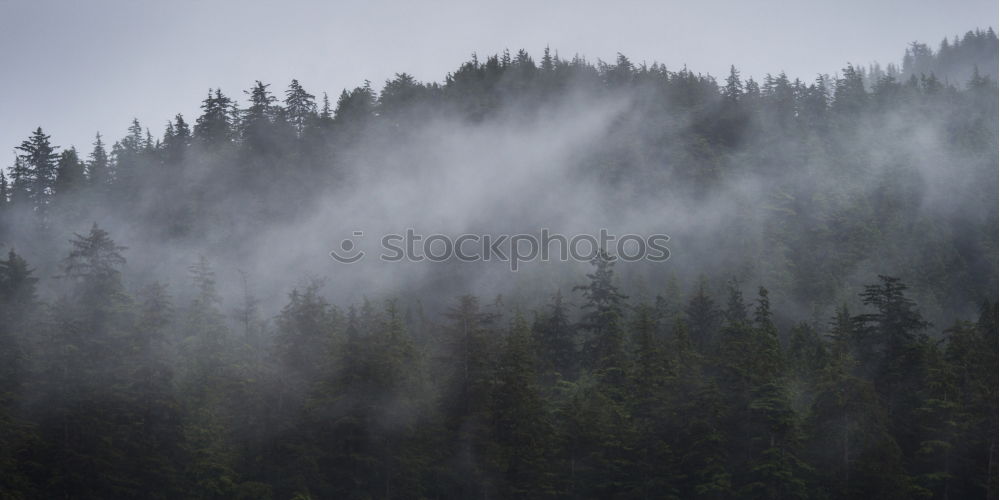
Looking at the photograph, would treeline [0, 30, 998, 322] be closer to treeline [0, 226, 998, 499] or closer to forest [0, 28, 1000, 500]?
forest [0, 28, 1000, 500]

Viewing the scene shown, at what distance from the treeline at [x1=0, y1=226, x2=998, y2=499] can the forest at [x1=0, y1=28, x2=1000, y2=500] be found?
179 mm

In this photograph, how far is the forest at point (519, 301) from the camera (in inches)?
1671

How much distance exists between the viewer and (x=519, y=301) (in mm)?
88438

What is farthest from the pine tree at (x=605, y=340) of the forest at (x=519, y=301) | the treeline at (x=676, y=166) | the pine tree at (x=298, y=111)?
the pine tree at (x=298, y=111)

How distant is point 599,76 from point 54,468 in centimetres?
12058

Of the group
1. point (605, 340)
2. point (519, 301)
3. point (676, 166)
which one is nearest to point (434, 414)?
point (605, 340)

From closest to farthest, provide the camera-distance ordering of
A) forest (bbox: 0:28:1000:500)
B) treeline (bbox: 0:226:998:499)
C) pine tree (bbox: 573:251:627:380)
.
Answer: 1. treeline (bbox: 0:226:998:499)
2. forest (bbox: 0:28:1000:500)
3. pine tree (bbox: 573:251:627:380)

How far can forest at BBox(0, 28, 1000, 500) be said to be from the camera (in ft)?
139

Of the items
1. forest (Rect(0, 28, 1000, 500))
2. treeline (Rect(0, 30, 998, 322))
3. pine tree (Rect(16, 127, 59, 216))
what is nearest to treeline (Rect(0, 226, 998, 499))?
forest (Rect(0, 28, 1000, 500))

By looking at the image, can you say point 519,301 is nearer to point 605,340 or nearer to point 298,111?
point 605,340

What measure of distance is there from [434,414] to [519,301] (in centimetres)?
4367

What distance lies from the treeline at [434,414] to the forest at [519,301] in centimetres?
18

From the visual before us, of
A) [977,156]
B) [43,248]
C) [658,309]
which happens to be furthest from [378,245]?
[977,156]

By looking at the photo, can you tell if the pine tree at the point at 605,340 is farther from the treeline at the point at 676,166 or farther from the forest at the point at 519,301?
the treeline at the point at 676,166
